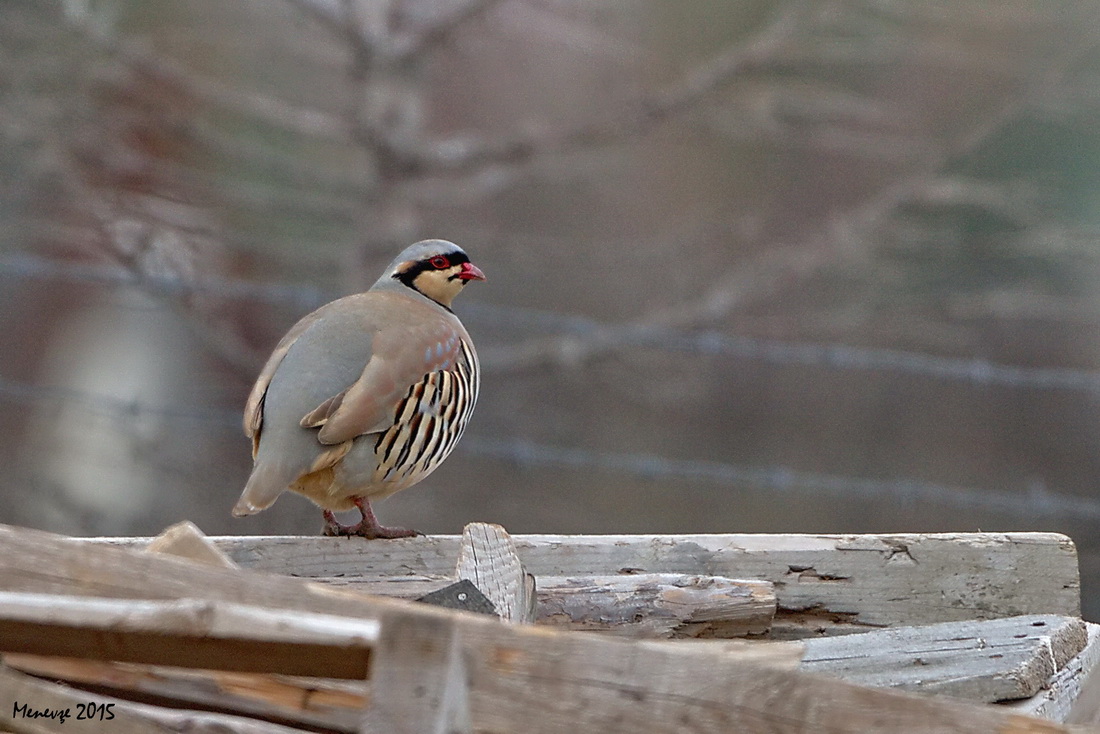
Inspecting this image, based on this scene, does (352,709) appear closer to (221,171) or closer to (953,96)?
(221,171)

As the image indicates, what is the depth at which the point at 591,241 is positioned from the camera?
5.93m

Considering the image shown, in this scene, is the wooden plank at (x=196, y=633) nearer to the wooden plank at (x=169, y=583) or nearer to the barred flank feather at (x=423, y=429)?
the wooden plank at (x=169, y=583)

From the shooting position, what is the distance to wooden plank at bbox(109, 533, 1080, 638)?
2.36m

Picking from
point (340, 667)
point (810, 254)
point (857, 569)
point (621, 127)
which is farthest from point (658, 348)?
point (340, 667)

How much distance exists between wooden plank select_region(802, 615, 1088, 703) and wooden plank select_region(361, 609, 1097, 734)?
845 millimetres

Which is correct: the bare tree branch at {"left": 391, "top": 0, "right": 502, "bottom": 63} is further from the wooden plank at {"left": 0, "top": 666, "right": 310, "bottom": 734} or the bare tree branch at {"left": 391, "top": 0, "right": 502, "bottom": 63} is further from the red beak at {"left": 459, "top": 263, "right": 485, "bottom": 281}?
the wooden plank at {"left": 0, "top": 666, "right": 310, "bottom": 734}

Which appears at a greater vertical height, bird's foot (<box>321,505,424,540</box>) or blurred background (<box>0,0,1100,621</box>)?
blurred background (<box>0,0,1100,621</box>)

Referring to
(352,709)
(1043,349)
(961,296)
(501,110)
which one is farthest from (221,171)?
(352,709)

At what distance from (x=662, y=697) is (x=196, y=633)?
38 cm

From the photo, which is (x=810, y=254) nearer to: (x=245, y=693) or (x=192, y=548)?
(x=192, y=548)

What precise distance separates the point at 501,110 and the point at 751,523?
2178 millimetres

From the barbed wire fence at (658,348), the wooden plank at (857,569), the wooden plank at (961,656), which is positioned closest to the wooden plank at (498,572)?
the wooden plank at (857,569)

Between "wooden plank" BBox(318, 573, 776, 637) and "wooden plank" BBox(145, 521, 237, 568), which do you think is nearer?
"wooden plank" BBox(145, 521, 237, 568)

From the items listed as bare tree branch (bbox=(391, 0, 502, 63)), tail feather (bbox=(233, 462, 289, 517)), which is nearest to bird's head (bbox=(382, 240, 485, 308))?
tail feather (bbox=(233, 462, 289, 517))
